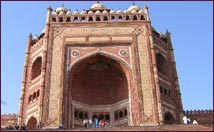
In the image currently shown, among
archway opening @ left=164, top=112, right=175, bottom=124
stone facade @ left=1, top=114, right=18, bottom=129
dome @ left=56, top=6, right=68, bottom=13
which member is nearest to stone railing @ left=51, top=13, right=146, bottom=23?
dome @ left=56, top=6, right=68, bottom=13

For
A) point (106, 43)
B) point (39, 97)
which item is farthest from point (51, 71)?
point (106, 43)

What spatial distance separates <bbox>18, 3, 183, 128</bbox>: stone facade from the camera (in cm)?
1862

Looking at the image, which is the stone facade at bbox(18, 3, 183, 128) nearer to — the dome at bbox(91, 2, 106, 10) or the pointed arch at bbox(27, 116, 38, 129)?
the pointed arch at bbox(27, 116, 38, 129)

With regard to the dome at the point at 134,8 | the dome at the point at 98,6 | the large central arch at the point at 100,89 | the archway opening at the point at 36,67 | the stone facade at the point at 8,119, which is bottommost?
the stone facade at the point at 8,119

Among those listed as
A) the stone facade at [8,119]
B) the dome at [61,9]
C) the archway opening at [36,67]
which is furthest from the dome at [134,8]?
the stone facade at [8,119]

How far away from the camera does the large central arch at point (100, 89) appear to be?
66.1ft

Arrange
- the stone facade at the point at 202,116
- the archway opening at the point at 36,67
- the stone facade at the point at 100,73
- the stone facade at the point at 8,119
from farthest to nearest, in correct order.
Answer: the stone facade at the point at 202,116
the stone facade at the point at 8,119
the archway opening at the point at 36,67
the stone facade at the point at 100,73

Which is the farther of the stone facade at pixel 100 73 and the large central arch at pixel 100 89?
the large central arch at pixel 100 89

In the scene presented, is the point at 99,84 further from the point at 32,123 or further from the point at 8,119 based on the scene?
the point at 8,119

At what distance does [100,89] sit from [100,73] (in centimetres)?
110

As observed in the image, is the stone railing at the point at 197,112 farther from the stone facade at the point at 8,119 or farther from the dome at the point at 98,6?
the stone facade at the point at 8,119

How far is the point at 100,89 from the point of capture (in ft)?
74.2

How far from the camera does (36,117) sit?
19.1 meters

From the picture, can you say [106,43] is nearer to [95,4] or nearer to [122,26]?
[122,26]
